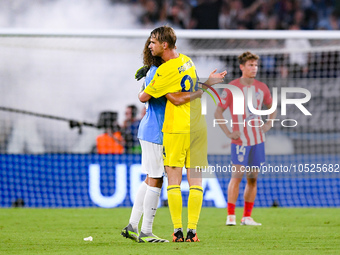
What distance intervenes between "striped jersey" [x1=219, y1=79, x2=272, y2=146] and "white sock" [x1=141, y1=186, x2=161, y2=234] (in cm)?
191

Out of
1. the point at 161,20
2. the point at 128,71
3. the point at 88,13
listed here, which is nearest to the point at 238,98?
the point at 128,71

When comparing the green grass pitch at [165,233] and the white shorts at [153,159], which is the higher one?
the white shorts at [153,159]

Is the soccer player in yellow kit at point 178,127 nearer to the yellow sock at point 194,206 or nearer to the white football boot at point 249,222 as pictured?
the yellow sock at point 194,206

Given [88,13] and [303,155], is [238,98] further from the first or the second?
[88,13]

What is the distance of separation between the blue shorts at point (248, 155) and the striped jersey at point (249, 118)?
5cm

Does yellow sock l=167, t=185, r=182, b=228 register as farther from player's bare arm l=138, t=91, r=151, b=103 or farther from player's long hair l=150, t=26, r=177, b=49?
player's long hair l=150, t=26, r=177, b=49

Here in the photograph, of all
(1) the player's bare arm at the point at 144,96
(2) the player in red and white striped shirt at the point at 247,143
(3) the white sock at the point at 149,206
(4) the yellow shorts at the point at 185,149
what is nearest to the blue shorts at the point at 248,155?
(2) the player in red and white striped shirt at the point at 247,143

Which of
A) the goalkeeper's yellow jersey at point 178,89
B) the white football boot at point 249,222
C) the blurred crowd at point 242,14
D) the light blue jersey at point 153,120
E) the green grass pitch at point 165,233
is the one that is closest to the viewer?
the green grass pitch at point 165,233

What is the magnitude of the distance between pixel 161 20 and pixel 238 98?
7.43 m

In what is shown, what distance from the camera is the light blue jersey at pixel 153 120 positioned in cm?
514

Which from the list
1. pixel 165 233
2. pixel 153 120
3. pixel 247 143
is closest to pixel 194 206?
pixel 153 120

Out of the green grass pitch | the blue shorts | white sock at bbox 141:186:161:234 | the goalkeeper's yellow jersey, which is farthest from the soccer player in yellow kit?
the blue shorts

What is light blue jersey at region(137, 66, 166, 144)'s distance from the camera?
514 centimetres

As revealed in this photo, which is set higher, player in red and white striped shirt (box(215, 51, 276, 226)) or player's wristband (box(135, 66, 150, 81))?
player's wristband (box(135, 66, 150, 81))
